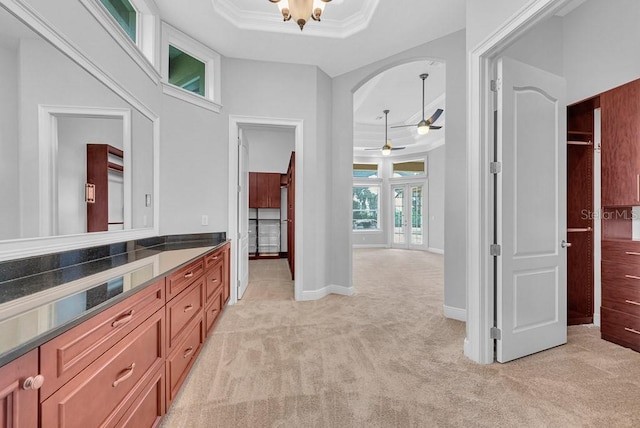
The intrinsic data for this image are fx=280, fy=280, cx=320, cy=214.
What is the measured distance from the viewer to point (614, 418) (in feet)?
5.14

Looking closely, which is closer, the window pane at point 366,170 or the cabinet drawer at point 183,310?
the cabinet drawer at point 183,310

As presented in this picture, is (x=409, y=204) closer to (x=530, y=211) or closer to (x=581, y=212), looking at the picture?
(x=581, y=212)

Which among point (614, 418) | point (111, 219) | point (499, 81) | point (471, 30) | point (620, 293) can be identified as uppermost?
point (471, 30)

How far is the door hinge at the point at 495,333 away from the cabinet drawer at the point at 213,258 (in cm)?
235

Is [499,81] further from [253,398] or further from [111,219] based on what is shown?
[111,219]

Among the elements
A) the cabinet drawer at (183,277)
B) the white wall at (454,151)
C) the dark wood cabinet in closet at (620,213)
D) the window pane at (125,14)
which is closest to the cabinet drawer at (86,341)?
the cabinet drawer at (183,277)

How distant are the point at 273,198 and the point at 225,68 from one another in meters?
3.73

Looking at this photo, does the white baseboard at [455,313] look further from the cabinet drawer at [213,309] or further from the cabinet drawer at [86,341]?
the cabinet drawer at [86,341]

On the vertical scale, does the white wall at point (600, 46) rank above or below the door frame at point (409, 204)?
above

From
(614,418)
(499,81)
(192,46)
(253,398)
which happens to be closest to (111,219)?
(253,398)

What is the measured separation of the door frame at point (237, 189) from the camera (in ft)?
11.5

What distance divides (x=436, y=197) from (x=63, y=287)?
8.75 metres

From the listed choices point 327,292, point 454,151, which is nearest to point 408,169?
point 454,151

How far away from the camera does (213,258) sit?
2660mm
